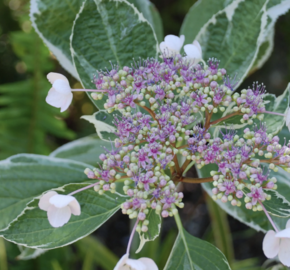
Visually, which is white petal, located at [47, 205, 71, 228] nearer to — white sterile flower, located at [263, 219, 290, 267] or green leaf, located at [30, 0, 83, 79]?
white sterile flower, located at [263, 219, 290, 267]

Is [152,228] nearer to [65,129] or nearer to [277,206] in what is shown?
[277,206]

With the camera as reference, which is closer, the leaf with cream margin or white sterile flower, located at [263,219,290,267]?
white sterile flower, located at [263,219,290,267]

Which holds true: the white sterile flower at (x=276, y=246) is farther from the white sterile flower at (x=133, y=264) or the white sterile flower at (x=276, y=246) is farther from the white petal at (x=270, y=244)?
the white sterile flower at (x=133, y=264)

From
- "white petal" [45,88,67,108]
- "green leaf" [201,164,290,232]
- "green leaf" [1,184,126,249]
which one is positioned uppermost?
"white petal" [45,88,67,108]

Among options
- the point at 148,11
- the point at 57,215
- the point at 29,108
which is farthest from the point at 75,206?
the point at 29,108

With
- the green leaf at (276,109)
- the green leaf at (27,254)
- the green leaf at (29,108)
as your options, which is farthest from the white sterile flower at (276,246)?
the green leaf at (29,108)

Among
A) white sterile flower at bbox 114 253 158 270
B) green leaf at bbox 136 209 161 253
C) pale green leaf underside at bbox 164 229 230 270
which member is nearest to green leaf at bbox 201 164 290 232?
pale green leaf underside at bbox 164 229 230 270
